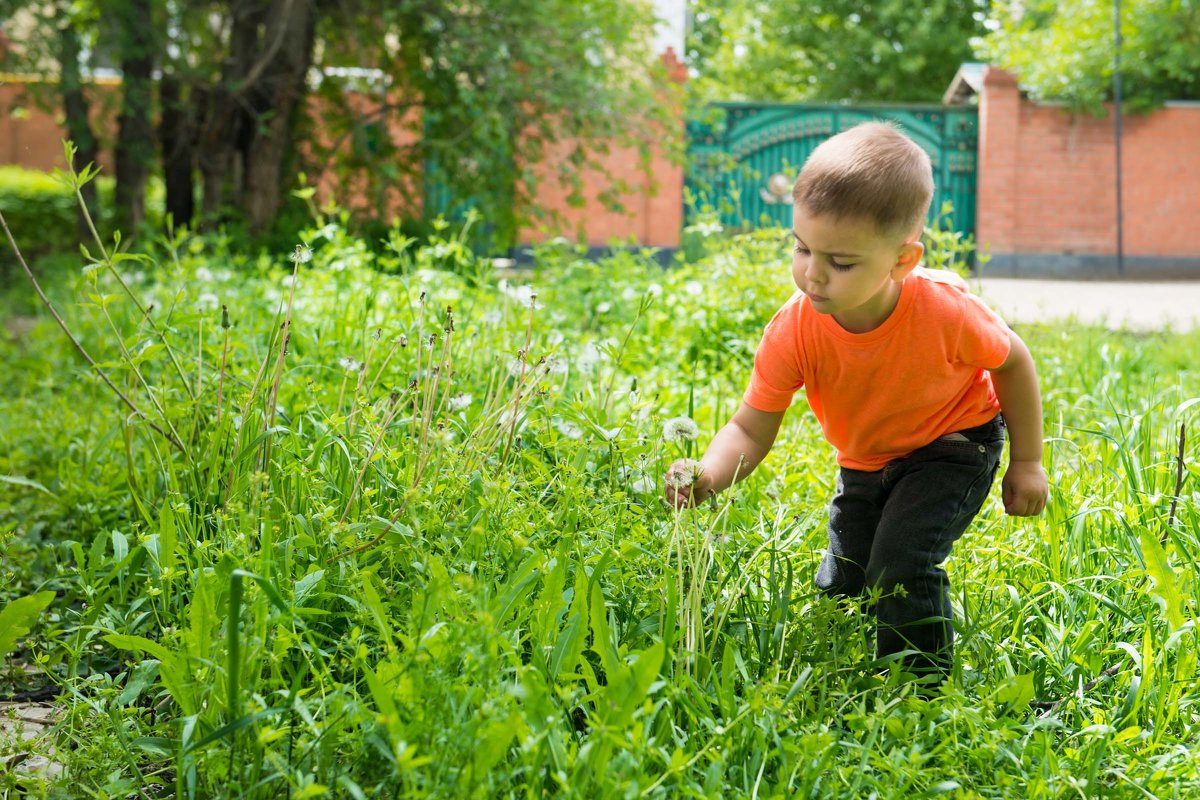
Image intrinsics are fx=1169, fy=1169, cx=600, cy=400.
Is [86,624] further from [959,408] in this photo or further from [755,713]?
[959,408]

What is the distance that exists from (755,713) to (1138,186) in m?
19.0

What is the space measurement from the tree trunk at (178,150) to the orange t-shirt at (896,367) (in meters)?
9.42

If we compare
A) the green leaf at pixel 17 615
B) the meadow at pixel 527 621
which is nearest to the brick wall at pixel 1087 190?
the meadow at pixel 527 621

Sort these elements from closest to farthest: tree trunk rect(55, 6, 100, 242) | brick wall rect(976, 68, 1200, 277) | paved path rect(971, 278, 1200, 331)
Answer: paved path rect(971, 278, 1200, 331) → tree trunk rect(55, 6, 100, 242) → brick wall rect(976, 68, 1200, 277)

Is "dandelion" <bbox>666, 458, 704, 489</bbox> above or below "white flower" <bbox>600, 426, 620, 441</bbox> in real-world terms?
below

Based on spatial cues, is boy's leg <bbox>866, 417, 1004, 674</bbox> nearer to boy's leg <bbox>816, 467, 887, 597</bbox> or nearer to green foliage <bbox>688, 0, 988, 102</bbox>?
boy's leg <bbox>816, 467, 887, 597</bbox>

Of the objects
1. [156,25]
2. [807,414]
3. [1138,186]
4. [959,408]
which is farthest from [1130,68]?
[959,408]

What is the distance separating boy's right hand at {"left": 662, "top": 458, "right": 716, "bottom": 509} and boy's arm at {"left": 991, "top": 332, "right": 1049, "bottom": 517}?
2.00 ft

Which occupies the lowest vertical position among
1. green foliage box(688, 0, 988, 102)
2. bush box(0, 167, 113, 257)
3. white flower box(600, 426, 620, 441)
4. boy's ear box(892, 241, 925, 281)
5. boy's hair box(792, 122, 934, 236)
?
white flower box(600, 426, 620, 441)

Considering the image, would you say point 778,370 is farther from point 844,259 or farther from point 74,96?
point 74,96

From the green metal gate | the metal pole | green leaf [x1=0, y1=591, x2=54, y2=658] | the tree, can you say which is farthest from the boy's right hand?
the metal pole

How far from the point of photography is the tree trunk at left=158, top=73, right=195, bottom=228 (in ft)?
35.4

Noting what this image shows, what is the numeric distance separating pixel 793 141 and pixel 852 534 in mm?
15968

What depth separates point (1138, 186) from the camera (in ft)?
60.7
